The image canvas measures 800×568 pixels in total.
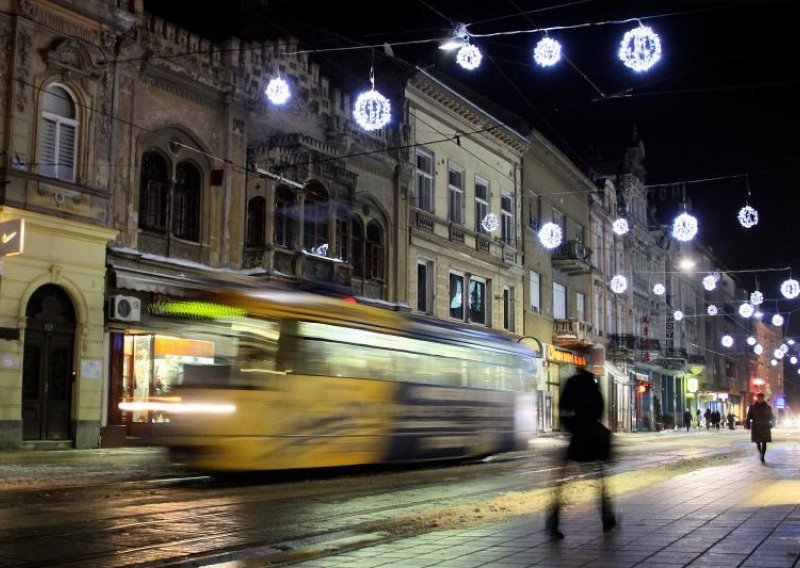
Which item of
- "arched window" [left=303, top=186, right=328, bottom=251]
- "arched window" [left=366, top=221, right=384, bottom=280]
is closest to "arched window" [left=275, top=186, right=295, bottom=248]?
"arched window" [left=303, top=186, right=328, bottom=251]

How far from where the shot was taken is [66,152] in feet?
74.7

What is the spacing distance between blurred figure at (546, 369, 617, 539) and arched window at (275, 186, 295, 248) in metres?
19.7

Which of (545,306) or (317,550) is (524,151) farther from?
(317,550)

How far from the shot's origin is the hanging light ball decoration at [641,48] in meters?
15.2

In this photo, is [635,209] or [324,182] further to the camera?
[635,209]

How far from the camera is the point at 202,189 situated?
26.7 m

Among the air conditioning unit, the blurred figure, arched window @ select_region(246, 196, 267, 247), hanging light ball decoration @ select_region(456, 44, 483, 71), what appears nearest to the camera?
the blurred figure

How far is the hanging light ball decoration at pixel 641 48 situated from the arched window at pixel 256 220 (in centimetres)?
1496

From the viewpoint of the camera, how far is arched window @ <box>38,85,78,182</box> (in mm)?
22266

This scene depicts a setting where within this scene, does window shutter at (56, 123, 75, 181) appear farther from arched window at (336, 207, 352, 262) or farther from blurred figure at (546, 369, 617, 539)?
blurred figure at (546, 369, 617, 539)

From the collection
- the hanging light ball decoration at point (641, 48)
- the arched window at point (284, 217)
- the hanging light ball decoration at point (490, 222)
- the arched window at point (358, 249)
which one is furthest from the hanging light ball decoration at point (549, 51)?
the hanging light ball decoration at point (490, 222)

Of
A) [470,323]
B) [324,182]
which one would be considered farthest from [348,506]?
[470,323]

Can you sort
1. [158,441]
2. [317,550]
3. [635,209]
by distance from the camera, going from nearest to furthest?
1. [317,550]
2. [158,441]
3. [635,209]

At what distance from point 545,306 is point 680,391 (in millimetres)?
34406
